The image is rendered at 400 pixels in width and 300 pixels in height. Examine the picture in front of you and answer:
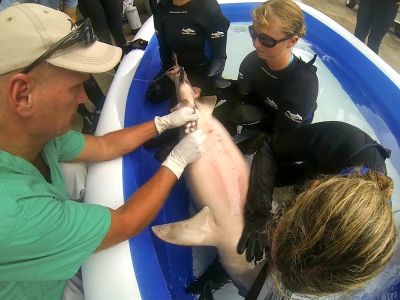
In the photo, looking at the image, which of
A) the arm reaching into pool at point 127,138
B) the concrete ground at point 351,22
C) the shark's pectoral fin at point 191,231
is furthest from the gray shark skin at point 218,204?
the concrete ground at point 351,22

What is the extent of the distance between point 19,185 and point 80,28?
670 millimetres

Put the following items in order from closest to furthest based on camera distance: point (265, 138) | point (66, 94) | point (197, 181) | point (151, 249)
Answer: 1. point (66, 94)
2. point (151, 249)
3. point (197, 181)
4. point (265, 138)

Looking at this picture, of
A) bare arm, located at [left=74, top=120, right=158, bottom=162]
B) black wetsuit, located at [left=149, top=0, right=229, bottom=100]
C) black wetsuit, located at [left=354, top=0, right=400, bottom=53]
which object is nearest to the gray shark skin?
bare arm, located at [left=74, top=120, right=158, bottom=162]

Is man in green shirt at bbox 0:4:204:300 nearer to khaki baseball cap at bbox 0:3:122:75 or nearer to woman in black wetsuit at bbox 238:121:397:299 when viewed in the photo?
khaki baseball cap at bbox 0:3:122:75

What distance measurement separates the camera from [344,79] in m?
2.98

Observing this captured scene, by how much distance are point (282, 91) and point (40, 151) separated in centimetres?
149

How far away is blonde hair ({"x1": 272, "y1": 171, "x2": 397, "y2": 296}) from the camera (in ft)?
3.30

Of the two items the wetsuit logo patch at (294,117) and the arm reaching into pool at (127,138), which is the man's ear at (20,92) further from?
the wetsuit logo patch at (294,117)

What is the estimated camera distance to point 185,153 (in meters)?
1.89

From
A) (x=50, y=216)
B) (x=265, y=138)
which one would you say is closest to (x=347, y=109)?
(x=265, y=138)

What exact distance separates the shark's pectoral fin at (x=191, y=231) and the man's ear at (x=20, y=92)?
2.86 ft

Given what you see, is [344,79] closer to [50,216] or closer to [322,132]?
[322,132]

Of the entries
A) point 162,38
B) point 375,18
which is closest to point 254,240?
point 162,38

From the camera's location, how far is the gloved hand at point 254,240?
168cm
